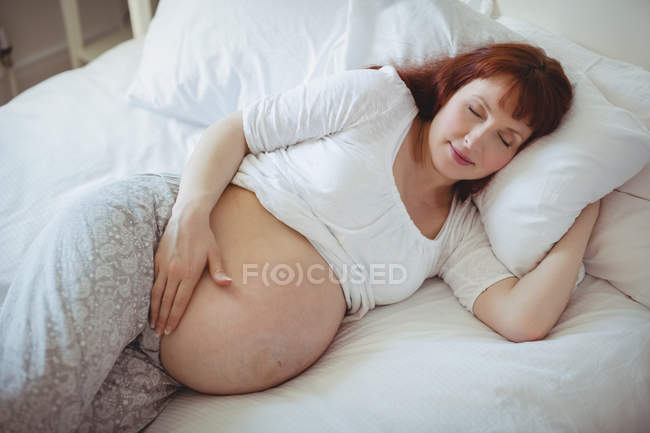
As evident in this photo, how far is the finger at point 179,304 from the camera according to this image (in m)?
0.79

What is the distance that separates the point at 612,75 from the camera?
101 cm

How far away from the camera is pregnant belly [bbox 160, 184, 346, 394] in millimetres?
796

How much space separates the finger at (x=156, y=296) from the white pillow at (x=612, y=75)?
874mm

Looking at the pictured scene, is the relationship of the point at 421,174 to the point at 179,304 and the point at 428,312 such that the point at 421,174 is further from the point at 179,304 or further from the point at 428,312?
the point at 179,304

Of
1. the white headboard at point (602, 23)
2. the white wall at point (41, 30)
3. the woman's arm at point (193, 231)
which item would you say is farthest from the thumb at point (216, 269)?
the white wall at point (41, 30)

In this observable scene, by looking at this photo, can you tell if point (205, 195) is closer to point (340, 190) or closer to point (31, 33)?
point (340, 190)

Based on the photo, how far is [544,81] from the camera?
92 centimetres

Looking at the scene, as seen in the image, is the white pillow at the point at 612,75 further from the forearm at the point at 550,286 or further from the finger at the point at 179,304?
the finger at the point at 179,304

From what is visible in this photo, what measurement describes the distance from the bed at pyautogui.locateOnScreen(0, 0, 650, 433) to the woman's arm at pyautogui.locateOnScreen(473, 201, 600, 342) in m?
0.03

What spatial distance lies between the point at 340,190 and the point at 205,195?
0.80 feet

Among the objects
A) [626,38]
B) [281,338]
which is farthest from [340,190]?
[626,38]

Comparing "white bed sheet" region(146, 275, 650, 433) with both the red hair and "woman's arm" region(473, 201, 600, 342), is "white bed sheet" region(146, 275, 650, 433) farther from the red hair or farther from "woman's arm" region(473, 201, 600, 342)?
the red hair

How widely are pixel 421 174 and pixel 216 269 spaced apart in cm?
45

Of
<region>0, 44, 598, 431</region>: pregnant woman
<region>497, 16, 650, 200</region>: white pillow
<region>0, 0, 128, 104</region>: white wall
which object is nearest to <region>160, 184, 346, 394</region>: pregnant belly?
<region>0, 44, 598, 431</region>: pregnant woman
